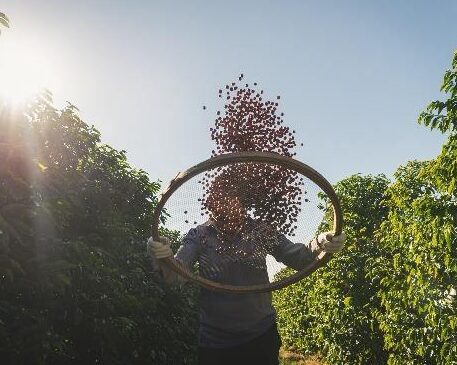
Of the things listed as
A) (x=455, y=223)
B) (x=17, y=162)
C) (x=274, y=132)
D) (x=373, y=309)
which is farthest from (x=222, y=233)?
(x=373, y=309)

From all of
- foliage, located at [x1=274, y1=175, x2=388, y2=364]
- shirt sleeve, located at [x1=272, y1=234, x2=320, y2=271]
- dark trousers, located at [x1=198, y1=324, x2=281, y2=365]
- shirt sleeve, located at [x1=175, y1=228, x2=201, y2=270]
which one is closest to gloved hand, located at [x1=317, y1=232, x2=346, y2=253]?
shirt sleeve, located at [x1=272, y1=234, x2=320, y2=271]

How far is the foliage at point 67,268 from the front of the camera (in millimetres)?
5133

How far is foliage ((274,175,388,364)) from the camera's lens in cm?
1719

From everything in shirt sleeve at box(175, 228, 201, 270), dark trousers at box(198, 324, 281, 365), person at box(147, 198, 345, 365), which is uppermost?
shirt sleeve at box(175, 228, 201, 270)

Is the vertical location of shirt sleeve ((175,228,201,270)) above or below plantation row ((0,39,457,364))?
below

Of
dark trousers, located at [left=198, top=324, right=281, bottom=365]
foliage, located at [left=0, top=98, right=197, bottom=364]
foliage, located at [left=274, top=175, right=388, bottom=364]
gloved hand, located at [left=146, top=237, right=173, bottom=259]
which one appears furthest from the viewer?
foliage, located at [left=274, top=175, right=388, bottom=364]

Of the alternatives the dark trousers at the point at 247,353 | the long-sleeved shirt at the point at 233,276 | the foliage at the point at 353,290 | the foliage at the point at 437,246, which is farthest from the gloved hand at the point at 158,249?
the foliage at the point at 353,290

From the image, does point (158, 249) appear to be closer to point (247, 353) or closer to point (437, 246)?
point (247, 353)

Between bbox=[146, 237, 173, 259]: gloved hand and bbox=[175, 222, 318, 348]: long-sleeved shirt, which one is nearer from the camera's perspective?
bbox=[146, 237, 173, 259]: gloved hand

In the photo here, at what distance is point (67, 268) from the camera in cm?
635

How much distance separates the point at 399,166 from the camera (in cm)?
2078

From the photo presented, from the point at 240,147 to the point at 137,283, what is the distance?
27.8ft

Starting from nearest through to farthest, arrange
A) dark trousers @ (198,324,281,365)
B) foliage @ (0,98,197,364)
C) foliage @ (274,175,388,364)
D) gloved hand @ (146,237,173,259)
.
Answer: gloved hand @ (146,237,173,259), dark trousers @ (198,324,281,365), foliage @ (0,98,197,364), foliage @ (274,175,388,364)

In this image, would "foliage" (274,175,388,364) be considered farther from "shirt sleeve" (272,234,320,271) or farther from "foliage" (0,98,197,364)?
"shirt sleeve" (272,234,320,271)
